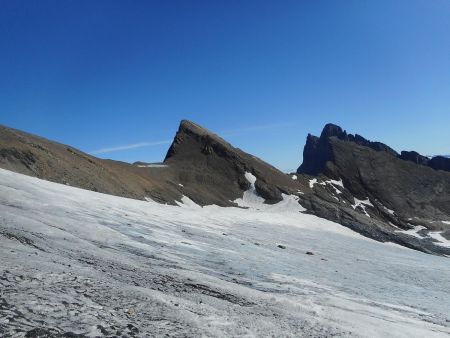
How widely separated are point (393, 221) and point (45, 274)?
93877mm

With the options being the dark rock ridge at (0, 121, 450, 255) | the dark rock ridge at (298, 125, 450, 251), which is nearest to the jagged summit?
the dark rock ridge at (0, 121, 450, 255)

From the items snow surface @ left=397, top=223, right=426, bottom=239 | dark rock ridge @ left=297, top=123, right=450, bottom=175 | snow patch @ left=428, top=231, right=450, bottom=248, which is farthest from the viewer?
dark rock ridge @ left=297, top=123, right=450, bottom=175

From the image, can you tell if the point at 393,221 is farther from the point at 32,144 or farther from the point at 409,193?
the point at 32,144

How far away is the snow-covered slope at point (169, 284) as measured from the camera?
9.53 m

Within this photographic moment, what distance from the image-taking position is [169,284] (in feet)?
43.9

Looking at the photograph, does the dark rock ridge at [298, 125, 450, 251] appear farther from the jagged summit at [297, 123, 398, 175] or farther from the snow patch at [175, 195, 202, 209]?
the jagged summit at [297, 123, 398, 175]

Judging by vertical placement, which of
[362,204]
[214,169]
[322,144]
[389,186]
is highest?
[322,144]

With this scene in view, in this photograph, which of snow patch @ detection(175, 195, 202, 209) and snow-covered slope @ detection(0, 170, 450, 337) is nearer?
snow-covered slope @ detection(0, 170, 450, 337)

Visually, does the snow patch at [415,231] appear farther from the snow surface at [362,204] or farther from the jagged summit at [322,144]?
the jagged summit at [322,144]

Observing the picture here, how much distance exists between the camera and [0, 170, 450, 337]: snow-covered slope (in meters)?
9.53

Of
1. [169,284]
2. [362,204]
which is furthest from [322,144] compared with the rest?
[169,284]

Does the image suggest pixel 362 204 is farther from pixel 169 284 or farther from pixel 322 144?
pixel 169 284

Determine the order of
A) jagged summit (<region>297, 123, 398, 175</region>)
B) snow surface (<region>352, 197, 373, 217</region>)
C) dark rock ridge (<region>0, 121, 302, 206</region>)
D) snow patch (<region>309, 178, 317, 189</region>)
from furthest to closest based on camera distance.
Answer: jagged summit (<region>297, 123, 398, 175</region>) → snow patch (<region>309, 178, 317, 189</region>) → snow surface (<region>352, 197, 373, 217</region>) → dark rock ridge (<region>0, 121, 302, 206</region>)

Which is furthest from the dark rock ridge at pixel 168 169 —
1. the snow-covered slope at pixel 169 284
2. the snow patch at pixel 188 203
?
the snow-covered slope at pixel 169 284
